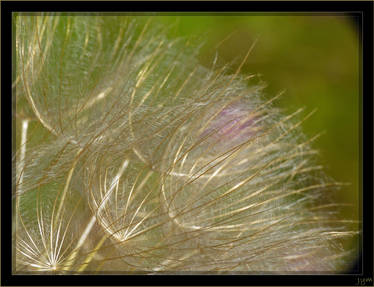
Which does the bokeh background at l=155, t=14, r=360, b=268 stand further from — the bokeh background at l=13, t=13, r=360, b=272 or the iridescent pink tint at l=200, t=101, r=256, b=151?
the iridescent pink tint at l=200, t=101, r=256, b=151

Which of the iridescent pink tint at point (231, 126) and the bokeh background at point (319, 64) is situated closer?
the iridescent pink tint at point (231, 126)

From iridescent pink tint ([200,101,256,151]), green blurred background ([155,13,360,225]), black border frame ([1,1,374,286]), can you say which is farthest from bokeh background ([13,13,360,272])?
iridescent pink tint ([200,101,256,151])

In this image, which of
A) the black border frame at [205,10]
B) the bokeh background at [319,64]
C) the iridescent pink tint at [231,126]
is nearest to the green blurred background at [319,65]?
the bokeh background at [319,64]

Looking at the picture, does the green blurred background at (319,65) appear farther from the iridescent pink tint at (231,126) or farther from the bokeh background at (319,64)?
the iridescent pink tint at (231,126)

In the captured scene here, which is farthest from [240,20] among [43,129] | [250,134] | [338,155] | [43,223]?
[43,223]

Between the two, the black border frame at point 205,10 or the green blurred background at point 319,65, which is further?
the green blurred background at point 319,65

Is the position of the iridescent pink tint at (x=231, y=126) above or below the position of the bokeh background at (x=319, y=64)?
below

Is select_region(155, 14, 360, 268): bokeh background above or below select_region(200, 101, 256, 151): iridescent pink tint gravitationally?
above

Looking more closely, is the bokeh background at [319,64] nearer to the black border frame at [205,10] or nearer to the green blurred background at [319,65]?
the green blurred background at [319,65]

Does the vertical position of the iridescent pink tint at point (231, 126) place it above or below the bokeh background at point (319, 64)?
below

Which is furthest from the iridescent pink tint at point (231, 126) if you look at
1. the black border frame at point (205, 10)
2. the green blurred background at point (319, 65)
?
the green blurred background at point (319, 65)

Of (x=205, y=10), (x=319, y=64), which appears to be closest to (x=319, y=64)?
(x=319, y=64)
